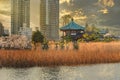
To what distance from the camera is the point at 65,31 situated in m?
42.5

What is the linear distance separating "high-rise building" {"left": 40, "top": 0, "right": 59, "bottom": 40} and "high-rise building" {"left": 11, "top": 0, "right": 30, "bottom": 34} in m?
3.00

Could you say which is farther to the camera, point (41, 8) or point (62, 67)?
point (41, 8)

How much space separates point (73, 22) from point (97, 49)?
59.1 ft

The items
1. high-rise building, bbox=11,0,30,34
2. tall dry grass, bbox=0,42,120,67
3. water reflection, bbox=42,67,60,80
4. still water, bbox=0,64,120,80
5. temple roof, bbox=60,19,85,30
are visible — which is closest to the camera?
still water, bbox=0,64,120,80

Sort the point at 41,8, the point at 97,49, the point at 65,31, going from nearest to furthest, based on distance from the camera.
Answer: the point at 97,49, the point at 65,31, the point at 41,8

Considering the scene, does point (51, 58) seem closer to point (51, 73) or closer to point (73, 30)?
point (51, 73)

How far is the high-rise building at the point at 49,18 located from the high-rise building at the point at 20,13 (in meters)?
3.00

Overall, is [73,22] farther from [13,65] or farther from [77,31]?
[13,65]

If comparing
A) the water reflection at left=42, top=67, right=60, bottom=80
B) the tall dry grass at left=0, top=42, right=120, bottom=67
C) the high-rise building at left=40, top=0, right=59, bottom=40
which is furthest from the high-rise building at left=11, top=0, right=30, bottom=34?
the water reflection at left=42, top=67, right=60, bottom=80

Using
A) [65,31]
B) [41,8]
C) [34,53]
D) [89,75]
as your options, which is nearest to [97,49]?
[34,53]

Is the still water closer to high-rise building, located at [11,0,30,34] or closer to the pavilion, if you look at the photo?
the pavilion

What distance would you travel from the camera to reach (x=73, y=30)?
42.2 metres

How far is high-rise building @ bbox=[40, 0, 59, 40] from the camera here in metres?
49.9

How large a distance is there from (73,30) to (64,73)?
24.7m
